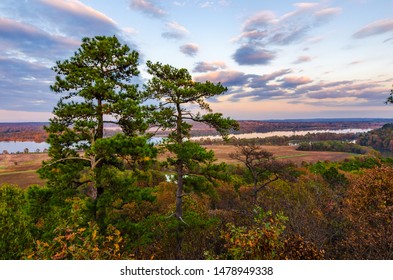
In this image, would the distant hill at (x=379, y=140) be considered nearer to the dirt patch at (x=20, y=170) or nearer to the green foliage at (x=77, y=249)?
the green foliage at (x=77, y=249)

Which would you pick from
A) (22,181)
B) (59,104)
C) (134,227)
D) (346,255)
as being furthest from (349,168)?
(22,181)

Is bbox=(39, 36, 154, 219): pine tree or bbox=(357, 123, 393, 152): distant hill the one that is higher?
bbox=(39, 36, 154, 219): pine tree

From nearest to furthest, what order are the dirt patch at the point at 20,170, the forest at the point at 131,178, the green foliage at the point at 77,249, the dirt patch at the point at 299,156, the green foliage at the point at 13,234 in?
1. the green foliage at the point at 77,249
2. the forest at the point at 131,178
3. the green foliage at the point at 13,234
4. the dirt patch at the point at 20,170
5. the dirt patch at the point at 299,156

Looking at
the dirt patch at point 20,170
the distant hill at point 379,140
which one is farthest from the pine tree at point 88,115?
the distant hill at point 379,140

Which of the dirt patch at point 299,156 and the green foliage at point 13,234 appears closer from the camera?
the green foliage at point 13,234

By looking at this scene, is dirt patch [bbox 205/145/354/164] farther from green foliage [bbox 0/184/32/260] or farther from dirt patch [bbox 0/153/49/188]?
green foliage [bbox 0/184/32/260]

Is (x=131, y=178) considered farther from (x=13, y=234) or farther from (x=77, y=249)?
(x=13, y=234)

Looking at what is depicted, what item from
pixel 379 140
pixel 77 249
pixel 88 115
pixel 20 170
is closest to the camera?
pixel 77 249

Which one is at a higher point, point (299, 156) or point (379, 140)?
point (379, 140)

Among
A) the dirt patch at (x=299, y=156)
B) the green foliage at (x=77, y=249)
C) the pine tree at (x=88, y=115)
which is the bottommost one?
the dirt patch at (x=299, y=156)

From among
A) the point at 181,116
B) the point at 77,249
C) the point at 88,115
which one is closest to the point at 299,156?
the point at 181,116

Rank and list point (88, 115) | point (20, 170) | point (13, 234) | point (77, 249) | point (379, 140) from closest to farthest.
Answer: point (77, 249)
point (88, 115)
point (13, 234)
point (20, 170)
point (379, 140)

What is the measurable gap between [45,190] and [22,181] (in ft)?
219

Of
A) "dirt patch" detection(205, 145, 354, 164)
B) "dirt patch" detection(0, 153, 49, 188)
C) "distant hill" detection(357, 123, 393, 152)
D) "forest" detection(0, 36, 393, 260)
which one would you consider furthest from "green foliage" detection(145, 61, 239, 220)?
"distant hill" detection(357, 123, 393, 152)
